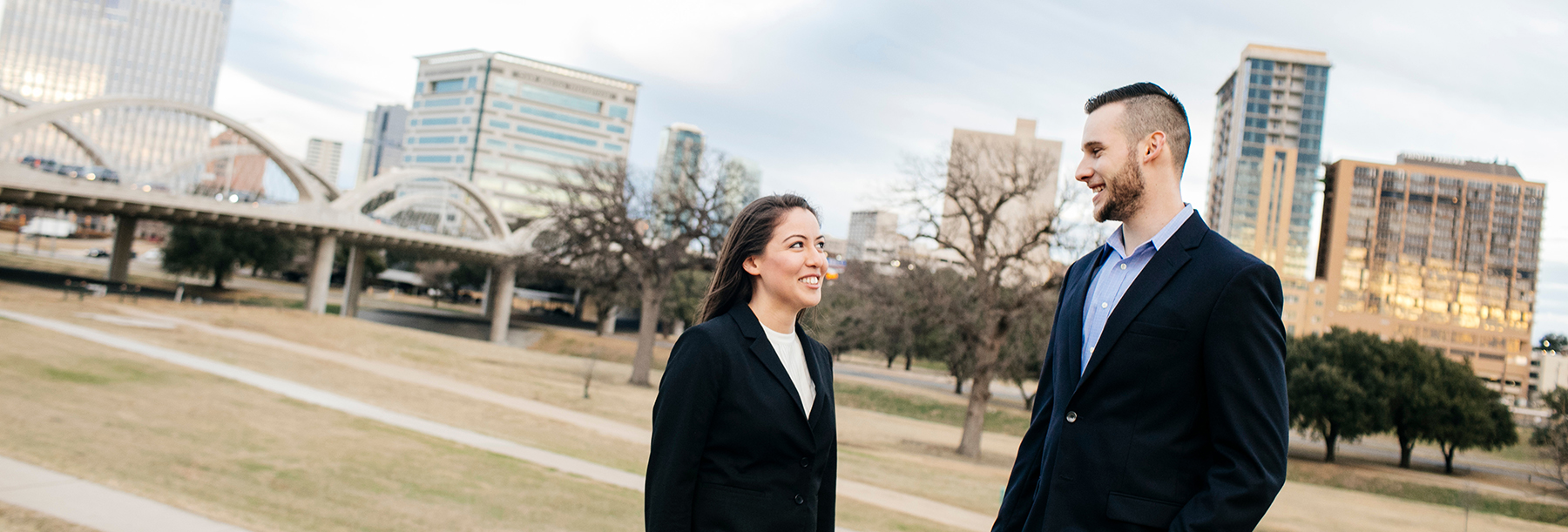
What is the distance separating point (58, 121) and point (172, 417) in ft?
108

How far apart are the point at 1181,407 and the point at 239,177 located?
59850 mm

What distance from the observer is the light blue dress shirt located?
2.35 m

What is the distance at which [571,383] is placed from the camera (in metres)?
27.4

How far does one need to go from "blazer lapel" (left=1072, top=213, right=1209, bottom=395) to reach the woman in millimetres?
922

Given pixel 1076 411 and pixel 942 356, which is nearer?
pixel 1076 411

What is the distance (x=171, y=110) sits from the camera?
37219mm

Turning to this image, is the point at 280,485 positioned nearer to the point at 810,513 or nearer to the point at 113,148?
the point at 810,513

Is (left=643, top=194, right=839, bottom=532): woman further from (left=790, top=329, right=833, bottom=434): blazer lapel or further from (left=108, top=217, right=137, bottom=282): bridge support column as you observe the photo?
(left=108, top=217, right=137, bottom=282): bridge support column

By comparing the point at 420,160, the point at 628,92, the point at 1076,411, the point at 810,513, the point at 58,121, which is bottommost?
the point at 810,513

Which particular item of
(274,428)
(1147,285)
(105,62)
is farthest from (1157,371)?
(105,62)

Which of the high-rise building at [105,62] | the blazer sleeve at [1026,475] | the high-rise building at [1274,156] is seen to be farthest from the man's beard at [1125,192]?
the high-rise building at [105,62]

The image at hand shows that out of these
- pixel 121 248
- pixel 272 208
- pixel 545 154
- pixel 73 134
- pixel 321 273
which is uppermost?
pixel 545 154

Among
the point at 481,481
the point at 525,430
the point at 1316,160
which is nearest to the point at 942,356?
the point at 525,430

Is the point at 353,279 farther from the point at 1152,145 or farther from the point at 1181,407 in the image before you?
the point at 1181,407
